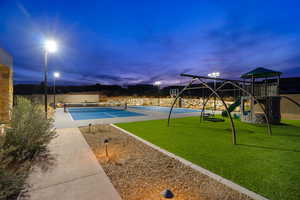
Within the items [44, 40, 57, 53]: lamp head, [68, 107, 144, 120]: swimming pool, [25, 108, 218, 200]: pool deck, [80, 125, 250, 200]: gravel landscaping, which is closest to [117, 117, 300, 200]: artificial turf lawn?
[80, 125, 250, 200]: gravel landscaping

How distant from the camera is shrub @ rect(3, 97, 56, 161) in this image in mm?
3488

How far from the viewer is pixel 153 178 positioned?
8.72 ft

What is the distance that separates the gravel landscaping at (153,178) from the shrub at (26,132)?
1.77 m

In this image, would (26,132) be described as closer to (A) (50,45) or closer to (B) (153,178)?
(B) (153,178)

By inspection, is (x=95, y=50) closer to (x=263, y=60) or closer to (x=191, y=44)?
(x=191, y=44)

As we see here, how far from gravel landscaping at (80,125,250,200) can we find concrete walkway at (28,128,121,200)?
0.20 metres

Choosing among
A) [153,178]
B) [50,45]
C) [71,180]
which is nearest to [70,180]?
[71,180]

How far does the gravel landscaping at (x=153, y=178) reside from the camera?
215cm

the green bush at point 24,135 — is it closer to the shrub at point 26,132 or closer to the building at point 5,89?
the shrub at point 26,132

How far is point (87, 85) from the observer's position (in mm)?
71562

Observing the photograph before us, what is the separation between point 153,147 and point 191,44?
26.4 m

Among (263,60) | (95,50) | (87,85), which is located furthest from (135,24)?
(87,85)

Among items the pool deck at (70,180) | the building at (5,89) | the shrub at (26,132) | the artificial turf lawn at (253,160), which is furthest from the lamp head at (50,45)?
the artificial turf lawn at (253,160)

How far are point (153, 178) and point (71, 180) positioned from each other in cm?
167
